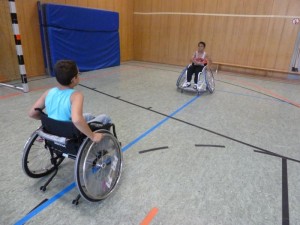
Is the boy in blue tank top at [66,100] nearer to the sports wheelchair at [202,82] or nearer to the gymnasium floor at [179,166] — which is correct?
the gymnasium floor at [179,166]

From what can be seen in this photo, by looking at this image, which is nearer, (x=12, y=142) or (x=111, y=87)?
(x=12, y=142)

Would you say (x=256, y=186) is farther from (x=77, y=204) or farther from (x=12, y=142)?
(x=12, y=142)

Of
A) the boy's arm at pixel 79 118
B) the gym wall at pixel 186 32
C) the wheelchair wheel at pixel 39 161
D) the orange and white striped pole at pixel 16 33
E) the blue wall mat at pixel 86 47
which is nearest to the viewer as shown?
the boy's arm at pixel 79 118

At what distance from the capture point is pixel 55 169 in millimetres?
1738

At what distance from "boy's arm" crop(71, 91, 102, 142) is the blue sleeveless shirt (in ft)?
0.14

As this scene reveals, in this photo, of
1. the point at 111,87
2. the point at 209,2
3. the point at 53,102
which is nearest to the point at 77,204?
the point at 53,102

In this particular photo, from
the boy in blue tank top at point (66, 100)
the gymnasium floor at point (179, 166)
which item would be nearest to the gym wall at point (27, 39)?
the gymnasium floor at point (179, 166)

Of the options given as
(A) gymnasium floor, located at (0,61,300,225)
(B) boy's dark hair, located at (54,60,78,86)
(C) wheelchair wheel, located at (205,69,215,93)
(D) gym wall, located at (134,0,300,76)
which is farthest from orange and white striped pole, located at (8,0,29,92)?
(D) gym wall, located at (134,0,300,76)

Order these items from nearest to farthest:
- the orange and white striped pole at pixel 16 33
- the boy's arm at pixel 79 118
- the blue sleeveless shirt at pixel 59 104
A: the boy's arm at pixel 79 118
the blue sleeveless shirt at pixel 59 104
the orange and white striped pole at pixel 16 33

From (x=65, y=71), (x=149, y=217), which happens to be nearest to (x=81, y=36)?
(x=65, y=71)

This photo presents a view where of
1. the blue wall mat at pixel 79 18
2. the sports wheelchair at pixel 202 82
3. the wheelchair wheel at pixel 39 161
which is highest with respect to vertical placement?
the blue wall mat at pixel 79 18

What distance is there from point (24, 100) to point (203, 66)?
113 inches

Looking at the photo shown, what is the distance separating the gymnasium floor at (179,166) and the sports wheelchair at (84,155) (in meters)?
0.09

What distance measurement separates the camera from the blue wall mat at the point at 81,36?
449 cm
